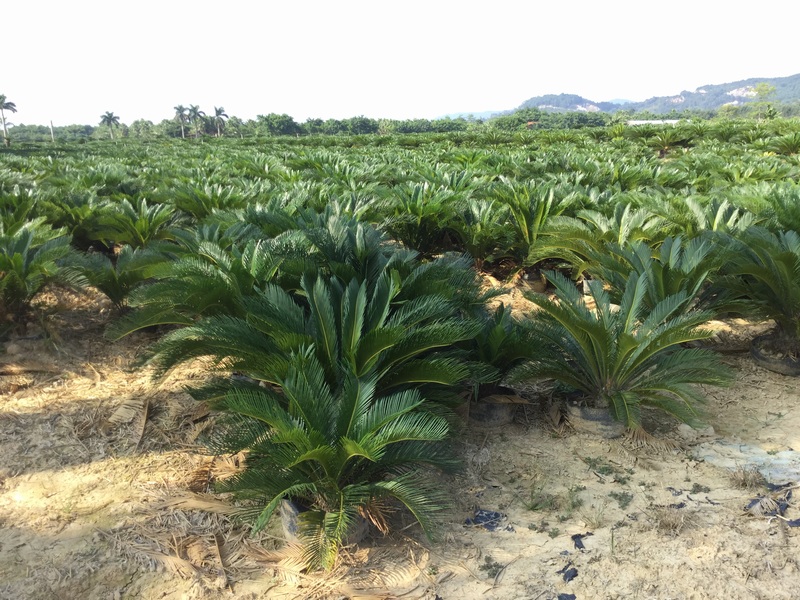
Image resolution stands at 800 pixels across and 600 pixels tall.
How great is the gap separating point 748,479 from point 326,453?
8.34 feet

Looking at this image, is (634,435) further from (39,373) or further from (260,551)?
(39,373)

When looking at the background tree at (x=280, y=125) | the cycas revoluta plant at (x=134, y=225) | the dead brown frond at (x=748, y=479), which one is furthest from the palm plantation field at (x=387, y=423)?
the background tree at (x=280, y=125)

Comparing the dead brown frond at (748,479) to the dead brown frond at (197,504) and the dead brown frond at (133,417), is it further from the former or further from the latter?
the dead brown frond at (133,417)

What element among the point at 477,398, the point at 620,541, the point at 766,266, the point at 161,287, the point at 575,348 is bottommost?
the point at 620,541

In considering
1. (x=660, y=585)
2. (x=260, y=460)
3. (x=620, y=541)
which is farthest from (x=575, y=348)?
(x=260, y=460)

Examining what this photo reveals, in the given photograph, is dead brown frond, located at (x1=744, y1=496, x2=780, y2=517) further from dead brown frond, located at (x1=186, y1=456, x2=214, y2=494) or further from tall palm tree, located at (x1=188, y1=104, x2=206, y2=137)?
tall palm tree, located at (x1=188, y1=104, x2=206, y2=137)

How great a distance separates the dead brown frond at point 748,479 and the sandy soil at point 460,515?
0.04 ft

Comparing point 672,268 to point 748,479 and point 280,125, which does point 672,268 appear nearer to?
point 748,479

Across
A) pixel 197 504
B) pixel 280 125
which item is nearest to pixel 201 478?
pixel 197 504

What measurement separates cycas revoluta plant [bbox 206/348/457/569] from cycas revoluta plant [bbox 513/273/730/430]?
4.34 ft

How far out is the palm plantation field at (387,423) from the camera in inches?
104

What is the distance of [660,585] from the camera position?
2504 millimetres

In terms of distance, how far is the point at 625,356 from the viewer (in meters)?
3.67

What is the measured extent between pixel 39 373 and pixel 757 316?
6.27 m
